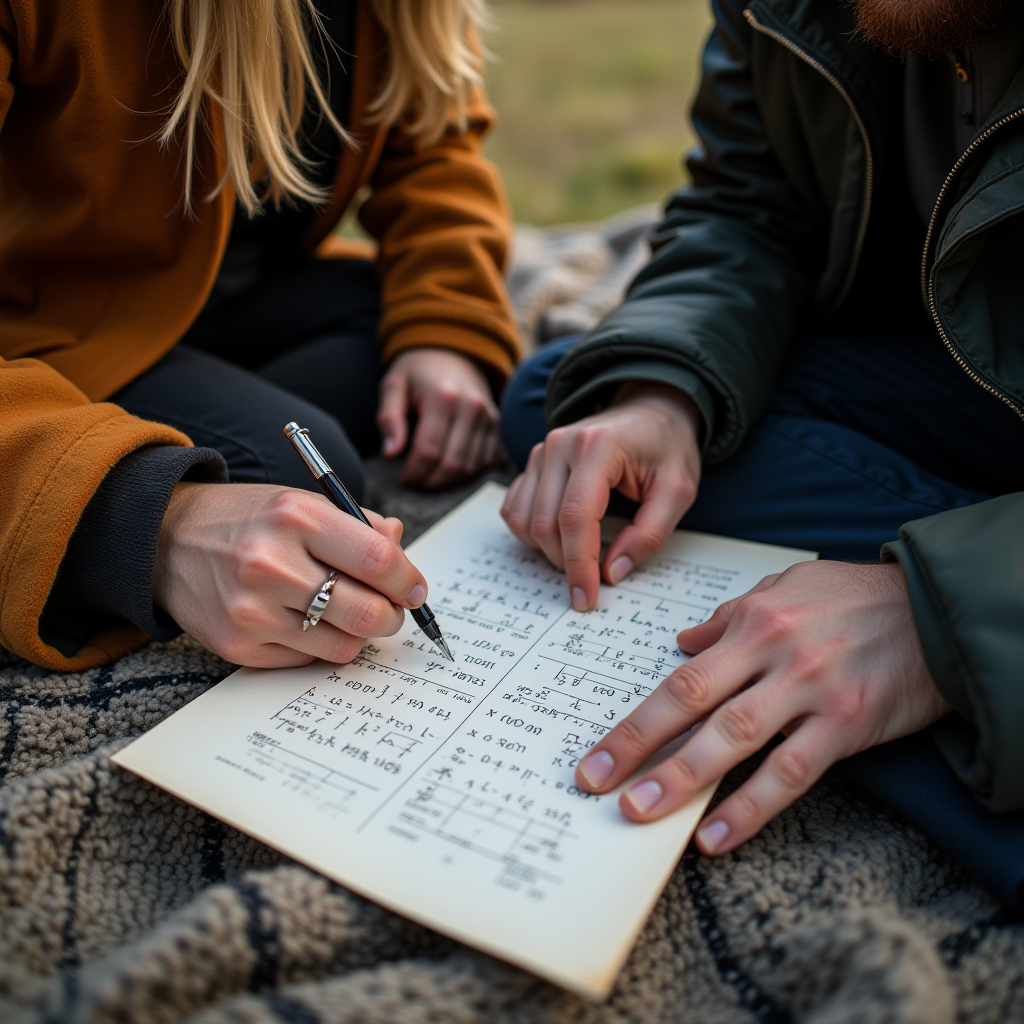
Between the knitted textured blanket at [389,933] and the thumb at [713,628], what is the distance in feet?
0.33

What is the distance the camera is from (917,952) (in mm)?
444

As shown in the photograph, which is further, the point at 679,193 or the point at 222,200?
the point at 679,193

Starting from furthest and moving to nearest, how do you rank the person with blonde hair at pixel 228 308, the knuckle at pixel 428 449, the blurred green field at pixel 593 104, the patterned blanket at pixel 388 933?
the blurred green field at pixel 593 104 → the knuckle at pixel 428 449 → the person with blonde hair at pixel 228 308 → the patterned blanket at pixel 388 933

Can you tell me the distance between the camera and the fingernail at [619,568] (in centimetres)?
75

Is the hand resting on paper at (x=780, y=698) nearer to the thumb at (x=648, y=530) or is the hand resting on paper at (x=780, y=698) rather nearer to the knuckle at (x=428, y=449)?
the thumb at (x=648, y=530)

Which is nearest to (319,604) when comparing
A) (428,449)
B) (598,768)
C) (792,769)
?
(598,768)

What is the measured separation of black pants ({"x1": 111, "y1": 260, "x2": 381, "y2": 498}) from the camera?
0.87 m

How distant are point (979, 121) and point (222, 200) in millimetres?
753

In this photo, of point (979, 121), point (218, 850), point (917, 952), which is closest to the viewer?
point (917, 952)

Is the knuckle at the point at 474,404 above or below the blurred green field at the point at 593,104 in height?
below

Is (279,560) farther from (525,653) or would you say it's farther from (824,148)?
(824,148)

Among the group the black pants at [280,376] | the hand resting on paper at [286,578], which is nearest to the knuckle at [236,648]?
the hand resting on paper at [286,578]

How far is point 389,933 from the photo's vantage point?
1.65ft

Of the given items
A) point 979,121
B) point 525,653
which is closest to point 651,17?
point 979,121
